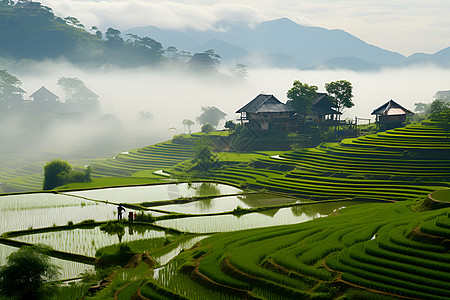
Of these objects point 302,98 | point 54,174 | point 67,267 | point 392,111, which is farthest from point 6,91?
point 67,267

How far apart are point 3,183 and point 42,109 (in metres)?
77.0

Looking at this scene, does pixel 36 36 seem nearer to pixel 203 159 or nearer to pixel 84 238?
pixel 203 159

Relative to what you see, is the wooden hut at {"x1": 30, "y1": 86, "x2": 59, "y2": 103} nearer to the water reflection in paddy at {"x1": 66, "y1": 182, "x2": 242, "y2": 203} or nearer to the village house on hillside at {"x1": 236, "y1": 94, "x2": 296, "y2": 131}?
the village house on hillside at {"x1": 236, "y1": 94, "x2": 296, "y2": 131}

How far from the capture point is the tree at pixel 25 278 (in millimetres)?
21969

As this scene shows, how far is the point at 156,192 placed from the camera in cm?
4778

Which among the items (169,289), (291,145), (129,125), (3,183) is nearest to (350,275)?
(169,289)

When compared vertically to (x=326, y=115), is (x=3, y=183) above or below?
below

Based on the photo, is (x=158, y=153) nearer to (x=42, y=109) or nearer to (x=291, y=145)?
(x=291, y=145)

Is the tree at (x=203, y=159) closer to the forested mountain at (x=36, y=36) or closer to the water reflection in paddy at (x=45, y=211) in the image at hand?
the water reflection in paddy at (x=45, y=211)

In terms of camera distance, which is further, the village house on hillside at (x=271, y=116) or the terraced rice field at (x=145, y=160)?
the village house on hillside at (x=271, y=116)

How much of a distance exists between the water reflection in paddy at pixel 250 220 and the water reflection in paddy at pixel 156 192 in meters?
8.20

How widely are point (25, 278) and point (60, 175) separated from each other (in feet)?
119

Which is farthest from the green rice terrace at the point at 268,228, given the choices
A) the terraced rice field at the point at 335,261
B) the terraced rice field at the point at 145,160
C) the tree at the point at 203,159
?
the terraced rice field at the point at 145,160

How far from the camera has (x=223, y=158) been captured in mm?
67938
